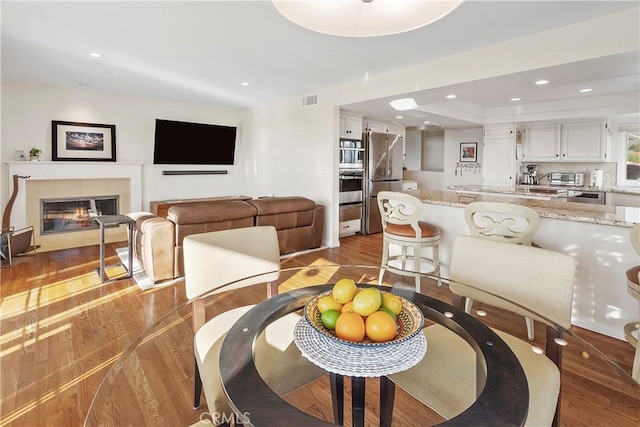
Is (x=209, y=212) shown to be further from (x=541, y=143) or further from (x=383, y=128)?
(x=541, y=143)

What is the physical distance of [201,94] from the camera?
5.53 metres

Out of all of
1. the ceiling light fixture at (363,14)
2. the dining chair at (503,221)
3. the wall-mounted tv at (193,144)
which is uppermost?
the wall-mounted tv at (193,144)

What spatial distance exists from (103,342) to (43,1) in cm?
245

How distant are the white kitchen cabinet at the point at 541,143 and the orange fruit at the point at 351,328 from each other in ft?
21.9

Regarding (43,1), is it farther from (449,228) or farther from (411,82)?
(449,228)

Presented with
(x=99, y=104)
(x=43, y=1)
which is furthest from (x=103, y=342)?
(x=99, y=104)

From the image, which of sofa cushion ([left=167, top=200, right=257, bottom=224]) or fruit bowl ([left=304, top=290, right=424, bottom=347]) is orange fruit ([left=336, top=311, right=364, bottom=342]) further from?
sofa cushion ([left=167, top=200, right=257, bottom=224])

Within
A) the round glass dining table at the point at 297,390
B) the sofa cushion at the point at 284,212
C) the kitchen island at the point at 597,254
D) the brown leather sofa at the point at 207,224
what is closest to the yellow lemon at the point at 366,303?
the round glass dining table at the point at 297,390

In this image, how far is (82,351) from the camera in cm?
222

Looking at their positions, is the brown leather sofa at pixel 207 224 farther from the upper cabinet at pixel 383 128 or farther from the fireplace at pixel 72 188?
the upper cabinet at pixel 383 128

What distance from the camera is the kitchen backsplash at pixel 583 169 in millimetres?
5703

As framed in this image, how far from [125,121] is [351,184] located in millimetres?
3887

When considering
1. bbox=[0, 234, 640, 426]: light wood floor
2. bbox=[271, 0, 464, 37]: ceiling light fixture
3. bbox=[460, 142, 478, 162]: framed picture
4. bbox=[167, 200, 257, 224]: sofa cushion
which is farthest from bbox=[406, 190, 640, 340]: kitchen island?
bbox=[460, 142, 478, 162]: framed picture

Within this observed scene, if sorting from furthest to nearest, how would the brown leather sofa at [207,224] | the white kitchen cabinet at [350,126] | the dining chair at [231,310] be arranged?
the white kitchen cabinet at [350,126], the brown leather sofa at [207,224], the dining chair at [231,310]
